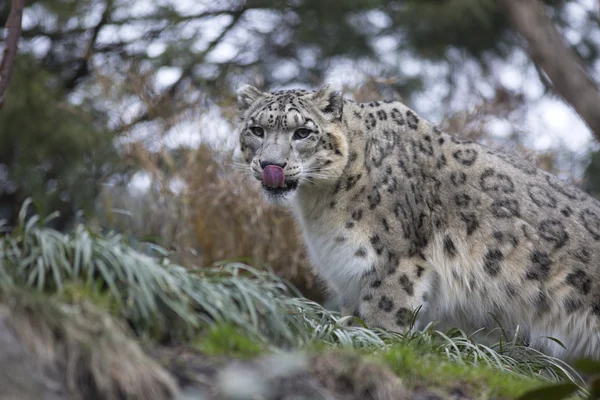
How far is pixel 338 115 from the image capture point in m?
7.05

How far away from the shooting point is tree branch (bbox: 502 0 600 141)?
9.82ft

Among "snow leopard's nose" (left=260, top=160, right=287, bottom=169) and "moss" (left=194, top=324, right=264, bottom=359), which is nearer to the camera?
"moss" (left=194, top=324, right=264, bottom=359)

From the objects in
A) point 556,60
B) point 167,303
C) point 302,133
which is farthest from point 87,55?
point 556,60

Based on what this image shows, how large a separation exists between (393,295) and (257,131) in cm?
186

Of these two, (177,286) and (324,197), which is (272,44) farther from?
(177,286)

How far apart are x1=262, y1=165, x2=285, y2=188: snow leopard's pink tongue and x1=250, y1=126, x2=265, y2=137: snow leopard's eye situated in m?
0.46

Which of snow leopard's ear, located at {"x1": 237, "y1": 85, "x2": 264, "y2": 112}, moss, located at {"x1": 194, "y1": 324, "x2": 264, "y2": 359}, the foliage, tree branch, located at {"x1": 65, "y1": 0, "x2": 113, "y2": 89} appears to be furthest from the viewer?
tree branch, located at {"x1": 65, "y1": 0, "x2": 113, "y2": 89}

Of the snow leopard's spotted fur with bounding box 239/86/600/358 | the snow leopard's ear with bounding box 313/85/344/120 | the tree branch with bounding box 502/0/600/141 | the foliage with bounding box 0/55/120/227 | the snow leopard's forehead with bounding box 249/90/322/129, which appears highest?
the tree branch with bounding box 502/0/600/141

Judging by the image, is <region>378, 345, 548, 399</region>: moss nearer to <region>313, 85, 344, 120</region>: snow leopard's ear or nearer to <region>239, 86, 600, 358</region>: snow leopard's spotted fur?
<region>239, 86, 600, 358</region>: snow leopard's spotted fur

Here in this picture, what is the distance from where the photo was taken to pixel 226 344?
411 centimetres

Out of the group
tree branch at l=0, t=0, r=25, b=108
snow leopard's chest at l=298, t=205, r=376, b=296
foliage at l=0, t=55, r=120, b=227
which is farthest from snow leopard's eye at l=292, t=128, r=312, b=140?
foliage at l=0, t=55, r=120, b=227

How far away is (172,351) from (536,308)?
390cm

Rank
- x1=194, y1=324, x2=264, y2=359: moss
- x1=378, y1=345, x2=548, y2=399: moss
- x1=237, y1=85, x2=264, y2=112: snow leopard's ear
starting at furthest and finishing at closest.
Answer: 1. x1=237, y1=85, x2=264, y2=112: snow leopard's ear
2. x1=378, y1=345, x2=548, y2=399: moss
3. x1=194, y1=324, x2=264, y2=359: moss

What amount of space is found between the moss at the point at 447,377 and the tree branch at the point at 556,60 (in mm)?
1835
